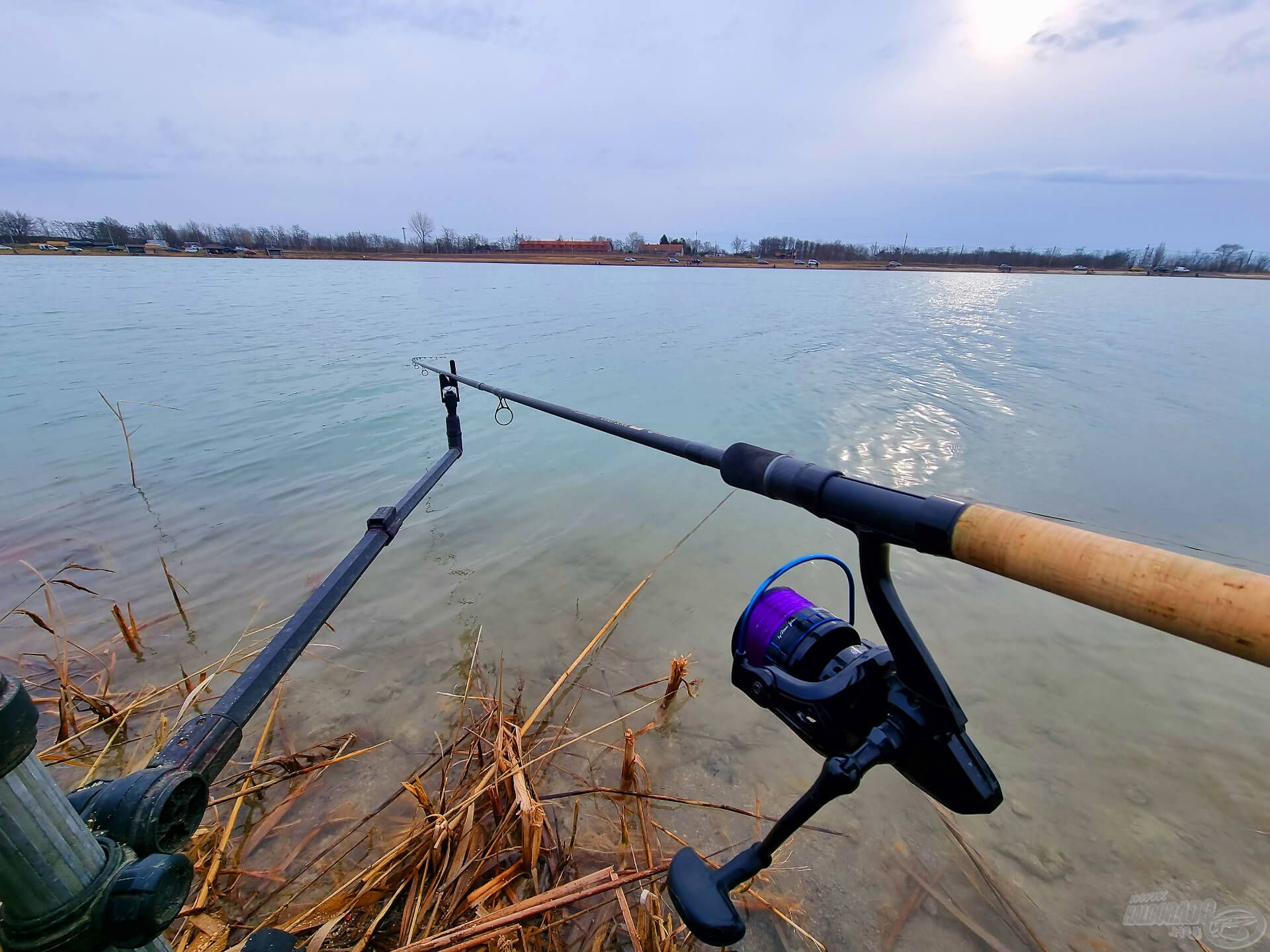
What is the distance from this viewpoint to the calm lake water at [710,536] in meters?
2.75

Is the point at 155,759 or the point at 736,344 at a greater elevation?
the point at 155,759

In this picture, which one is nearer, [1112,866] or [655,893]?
[655,893]

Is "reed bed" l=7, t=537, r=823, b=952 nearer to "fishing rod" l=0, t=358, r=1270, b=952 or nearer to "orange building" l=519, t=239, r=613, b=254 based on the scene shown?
"fishing rod" l=0, t=358, r=1270, b=952

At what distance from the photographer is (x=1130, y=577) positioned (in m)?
0.74

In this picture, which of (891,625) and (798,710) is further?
(798,710)

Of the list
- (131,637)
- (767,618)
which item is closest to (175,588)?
(131,637)

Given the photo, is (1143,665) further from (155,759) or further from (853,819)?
(155,759)

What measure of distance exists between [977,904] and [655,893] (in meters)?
1.35

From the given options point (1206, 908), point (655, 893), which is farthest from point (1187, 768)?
point (655, 893)

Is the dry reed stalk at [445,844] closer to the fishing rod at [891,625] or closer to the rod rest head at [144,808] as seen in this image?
the fishing rod at [891,625]

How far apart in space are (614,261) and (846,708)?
97.8 m

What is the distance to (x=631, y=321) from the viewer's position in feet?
70.3

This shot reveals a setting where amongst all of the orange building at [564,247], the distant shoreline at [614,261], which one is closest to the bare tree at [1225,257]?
the distant shoreline at [614,261]

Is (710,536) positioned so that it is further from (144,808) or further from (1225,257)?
(1225,257)
